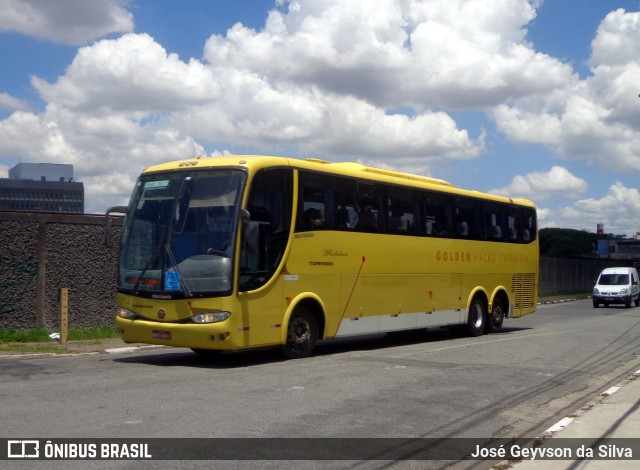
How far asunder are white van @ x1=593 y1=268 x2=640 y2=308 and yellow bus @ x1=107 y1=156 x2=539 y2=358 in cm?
2255

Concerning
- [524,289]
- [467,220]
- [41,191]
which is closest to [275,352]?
[467,220]

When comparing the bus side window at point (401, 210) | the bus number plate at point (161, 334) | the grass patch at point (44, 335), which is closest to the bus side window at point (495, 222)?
the bus side window at point (401, 210)

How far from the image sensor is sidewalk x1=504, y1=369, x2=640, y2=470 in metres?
7.59

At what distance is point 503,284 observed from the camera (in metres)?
23.2

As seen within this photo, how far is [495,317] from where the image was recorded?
2297 centimetres

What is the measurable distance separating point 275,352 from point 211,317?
336 centimetres

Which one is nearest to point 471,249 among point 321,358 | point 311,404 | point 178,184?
point 321,358

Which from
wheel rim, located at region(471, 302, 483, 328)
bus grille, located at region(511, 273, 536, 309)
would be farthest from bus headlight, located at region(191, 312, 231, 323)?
bus grille, located at region(511, 273, 536, 309)

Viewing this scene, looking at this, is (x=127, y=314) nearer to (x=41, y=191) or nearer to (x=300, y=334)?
(x=300, y=334)

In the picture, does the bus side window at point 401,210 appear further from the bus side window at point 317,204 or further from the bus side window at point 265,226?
the bus side window at point 265,226

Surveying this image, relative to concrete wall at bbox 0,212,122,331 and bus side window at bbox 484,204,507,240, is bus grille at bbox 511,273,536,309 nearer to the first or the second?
bus side window at bbox 484,204,507,240

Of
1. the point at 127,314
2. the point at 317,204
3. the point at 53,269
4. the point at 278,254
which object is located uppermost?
the point at 317,204

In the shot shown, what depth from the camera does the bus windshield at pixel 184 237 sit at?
43.7 feet

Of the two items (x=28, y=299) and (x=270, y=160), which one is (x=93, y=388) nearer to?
(x=270, y=160)
